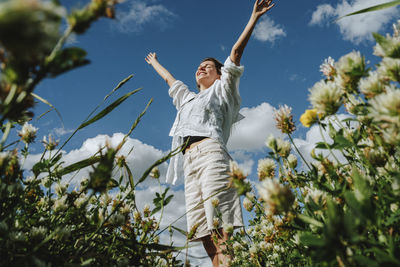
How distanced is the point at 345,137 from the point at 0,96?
0.85 metres

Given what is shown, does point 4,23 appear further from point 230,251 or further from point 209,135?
point 209,135

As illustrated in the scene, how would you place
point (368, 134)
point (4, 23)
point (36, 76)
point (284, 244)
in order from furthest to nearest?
1. point (284, 244)
2. point (368, 134)
3. point (36, 76)
4. point (4, 23)

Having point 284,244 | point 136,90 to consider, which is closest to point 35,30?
point 136,90

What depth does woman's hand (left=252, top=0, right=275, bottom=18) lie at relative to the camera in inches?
102

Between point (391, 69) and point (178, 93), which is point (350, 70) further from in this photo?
point (178, 93)

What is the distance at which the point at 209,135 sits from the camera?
2.81m

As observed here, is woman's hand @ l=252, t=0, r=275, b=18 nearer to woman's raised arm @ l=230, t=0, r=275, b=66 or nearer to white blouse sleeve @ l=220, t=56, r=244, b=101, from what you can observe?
woman's raised arm @ l=230, t=0, r=275, b=66

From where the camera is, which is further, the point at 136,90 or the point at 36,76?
the point at 136,90

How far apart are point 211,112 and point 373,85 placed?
2.27 metres

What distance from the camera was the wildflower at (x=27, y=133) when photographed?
Answer: 1122mm

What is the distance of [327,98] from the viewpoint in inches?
29.7

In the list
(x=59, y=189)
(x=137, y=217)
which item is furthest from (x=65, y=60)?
(x=137, y=217)

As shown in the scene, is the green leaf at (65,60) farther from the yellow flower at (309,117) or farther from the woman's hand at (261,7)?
the woman's hand at (261,7)

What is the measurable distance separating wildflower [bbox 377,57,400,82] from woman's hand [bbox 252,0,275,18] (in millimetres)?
2158
